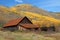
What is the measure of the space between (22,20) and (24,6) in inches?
4816

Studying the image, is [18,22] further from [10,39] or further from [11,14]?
[11,14]

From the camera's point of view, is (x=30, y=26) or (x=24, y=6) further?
(x=24, y=6)

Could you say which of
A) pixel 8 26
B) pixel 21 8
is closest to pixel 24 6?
pixel 21 8

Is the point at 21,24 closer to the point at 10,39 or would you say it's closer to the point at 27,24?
the point at 27,24

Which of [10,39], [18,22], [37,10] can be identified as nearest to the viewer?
[10,39]

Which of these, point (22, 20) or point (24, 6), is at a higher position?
point (24, 6)

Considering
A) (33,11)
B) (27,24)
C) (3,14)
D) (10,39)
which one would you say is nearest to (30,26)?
(27,24)

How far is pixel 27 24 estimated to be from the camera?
211 feet

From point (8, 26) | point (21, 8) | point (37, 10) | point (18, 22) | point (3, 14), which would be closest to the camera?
point (18, 22)

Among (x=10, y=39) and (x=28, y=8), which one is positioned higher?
(x=28, y=8)

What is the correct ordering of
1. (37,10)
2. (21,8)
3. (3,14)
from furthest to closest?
(21,8)
(37,10)
(3,14)

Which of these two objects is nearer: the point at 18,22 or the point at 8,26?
the point at 18,22

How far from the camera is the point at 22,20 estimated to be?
209 ft

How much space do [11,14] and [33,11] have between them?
48.8m
